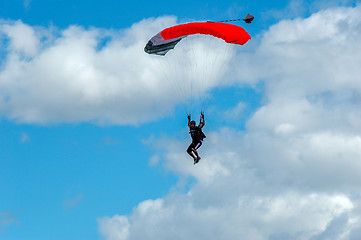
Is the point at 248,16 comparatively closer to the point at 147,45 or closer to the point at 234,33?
the point at 234,33

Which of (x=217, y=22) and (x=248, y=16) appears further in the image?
(x=217, y=22)

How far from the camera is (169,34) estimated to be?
147ft

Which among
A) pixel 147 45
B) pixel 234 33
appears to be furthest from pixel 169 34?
pixel 234 33

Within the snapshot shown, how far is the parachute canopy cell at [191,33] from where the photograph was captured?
43.1 m

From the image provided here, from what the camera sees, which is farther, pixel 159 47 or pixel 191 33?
pixel 159 47

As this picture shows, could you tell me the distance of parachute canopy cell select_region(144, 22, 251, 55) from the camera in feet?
141

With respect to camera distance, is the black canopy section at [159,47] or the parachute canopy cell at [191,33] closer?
the parachute canopy cell at [191,33]

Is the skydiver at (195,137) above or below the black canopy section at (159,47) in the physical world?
below

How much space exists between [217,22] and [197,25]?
1.81 meters

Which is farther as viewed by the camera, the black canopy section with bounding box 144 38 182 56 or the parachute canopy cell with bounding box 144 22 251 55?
the black canopy section with bounding box 144 38 182 56

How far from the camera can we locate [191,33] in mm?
43969

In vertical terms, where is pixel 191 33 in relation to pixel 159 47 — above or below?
below

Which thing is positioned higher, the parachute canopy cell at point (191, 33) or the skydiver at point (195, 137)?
the parachute canopy cell at point (191, 33)

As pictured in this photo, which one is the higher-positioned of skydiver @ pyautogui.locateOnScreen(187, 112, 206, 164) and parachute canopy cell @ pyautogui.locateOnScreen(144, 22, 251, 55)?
parachute canopy cell @ pyautogui.locateOnScreen(144, 22, 251, 55)
